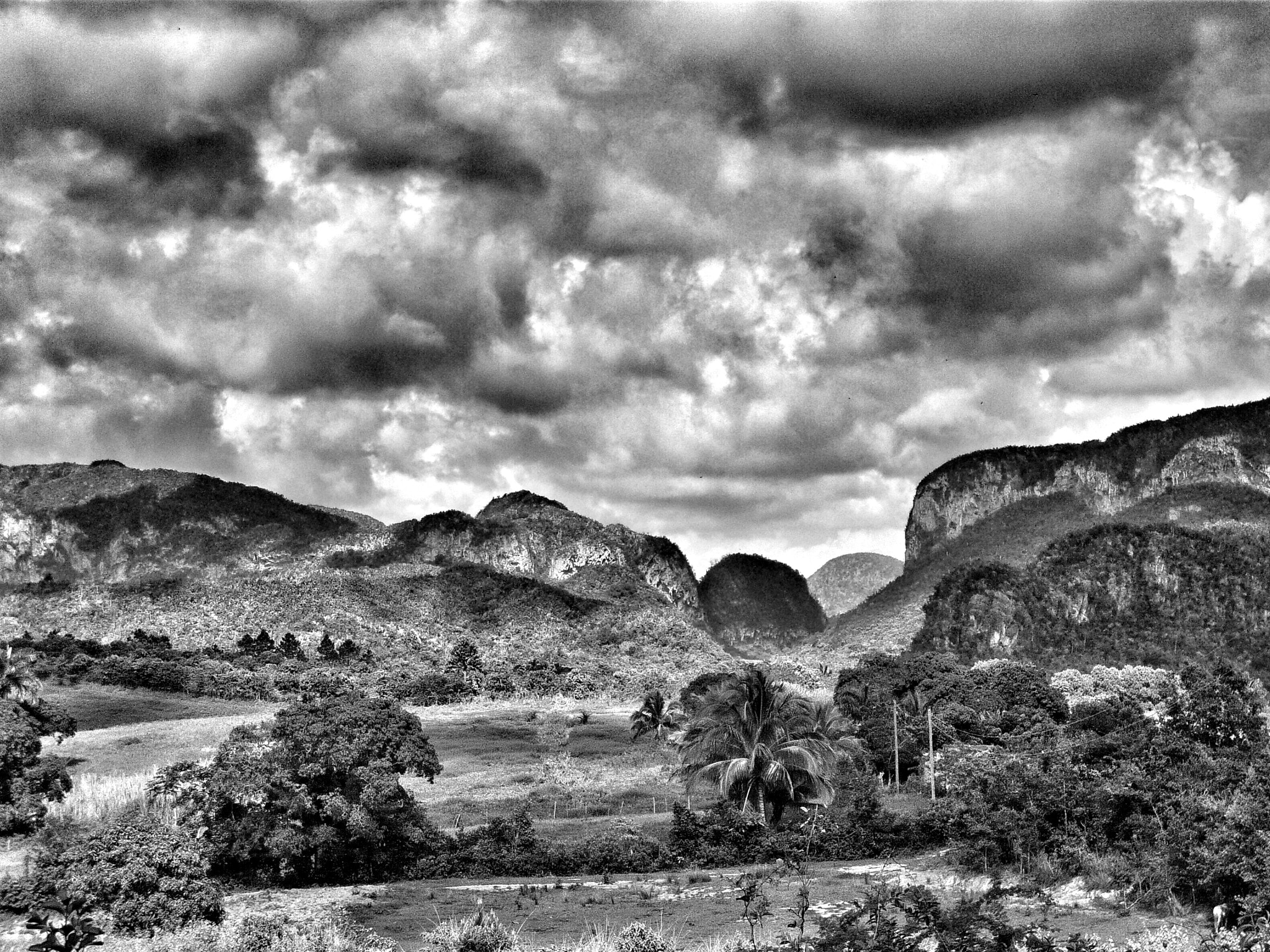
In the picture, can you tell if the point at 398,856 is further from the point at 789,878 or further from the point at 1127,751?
the point at 1127,751

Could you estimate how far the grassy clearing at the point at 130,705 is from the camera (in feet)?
300

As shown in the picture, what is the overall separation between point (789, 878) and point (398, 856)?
12.1 m

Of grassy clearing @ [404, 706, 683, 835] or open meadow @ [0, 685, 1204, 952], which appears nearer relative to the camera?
open meadow @ [0, 685, 1204, 952]

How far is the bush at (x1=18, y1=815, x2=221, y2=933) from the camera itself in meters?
22.5

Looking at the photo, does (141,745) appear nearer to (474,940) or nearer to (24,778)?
(24,778)

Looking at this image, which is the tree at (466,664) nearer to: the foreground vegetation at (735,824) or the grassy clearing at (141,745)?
the grassy clearing at (141,745)

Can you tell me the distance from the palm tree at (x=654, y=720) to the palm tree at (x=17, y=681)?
4023 cm

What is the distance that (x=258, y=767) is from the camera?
1314 inches

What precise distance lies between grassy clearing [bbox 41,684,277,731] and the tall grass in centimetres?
4133

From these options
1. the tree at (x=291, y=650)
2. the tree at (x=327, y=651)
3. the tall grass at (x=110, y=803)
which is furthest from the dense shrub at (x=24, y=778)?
the tree at (x=327, y=651)

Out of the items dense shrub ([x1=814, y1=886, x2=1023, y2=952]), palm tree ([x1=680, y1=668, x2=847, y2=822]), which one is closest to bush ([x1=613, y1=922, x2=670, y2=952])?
dense shrub ([x1=814, y1=886, x2=1023, y2=952])

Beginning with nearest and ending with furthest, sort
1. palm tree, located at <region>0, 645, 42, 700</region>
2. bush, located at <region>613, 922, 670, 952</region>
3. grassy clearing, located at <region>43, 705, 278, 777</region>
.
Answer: bush, located at <region>613, 922, 670, 952</region>, palm tree, located at <region>0, 645, 42, 700</region>, grassy clearing, located at <region>43, 705, 278, 777</region>

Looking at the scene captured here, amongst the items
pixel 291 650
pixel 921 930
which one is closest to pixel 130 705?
pixel 291 650

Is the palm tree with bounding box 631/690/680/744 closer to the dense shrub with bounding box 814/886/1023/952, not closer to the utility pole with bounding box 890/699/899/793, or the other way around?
the utility pole with bounding box 890/699/899/793
